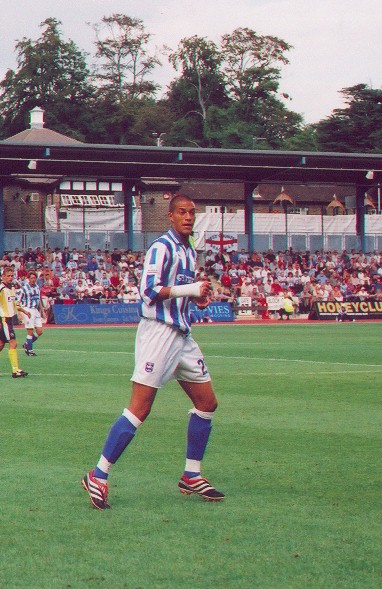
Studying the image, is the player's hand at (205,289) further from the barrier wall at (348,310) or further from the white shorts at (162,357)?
the barrier wall at (348,310)

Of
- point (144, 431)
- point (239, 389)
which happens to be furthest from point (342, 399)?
point (144, 431)

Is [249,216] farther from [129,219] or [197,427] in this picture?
[197,427]

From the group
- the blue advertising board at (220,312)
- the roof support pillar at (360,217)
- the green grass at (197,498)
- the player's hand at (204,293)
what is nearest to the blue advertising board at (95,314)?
the blue advertising board at (220,312)

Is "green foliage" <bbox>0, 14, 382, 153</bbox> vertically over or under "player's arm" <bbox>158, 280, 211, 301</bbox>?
over

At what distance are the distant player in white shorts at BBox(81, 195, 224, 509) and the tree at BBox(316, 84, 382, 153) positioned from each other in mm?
84634

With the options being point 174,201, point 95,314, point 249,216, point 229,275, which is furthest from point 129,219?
point 174,201

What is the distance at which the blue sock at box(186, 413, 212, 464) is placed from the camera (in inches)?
308

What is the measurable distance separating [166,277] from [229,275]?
43457 mm

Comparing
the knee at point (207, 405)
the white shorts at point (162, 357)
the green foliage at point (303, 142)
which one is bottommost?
the knee at point (207, 405)

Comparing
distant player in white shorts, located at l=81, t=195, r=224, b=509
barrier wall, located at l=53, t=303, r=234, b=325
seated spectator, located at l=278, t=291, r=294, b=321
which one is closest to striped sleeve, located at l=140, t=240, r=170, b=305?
distant player in white shorts, located at l=81, t=195, r=224, b=509

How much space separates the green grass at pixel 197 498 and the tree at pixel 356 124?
7598 centimetres

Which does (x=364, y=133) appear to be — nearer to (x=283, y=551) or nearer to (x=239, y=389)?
(x=239, y=389)

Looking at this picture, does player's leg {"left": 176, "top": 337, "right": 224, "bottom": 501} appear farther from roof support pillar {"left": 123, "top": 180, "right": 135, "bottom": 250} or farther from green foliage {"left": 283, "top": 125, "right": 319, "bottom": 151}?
green foliage {"left": 283, "top": 125, "right": 319, "bottom": 151}

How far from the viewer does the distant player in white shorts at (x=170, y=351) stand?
7.48 metres
